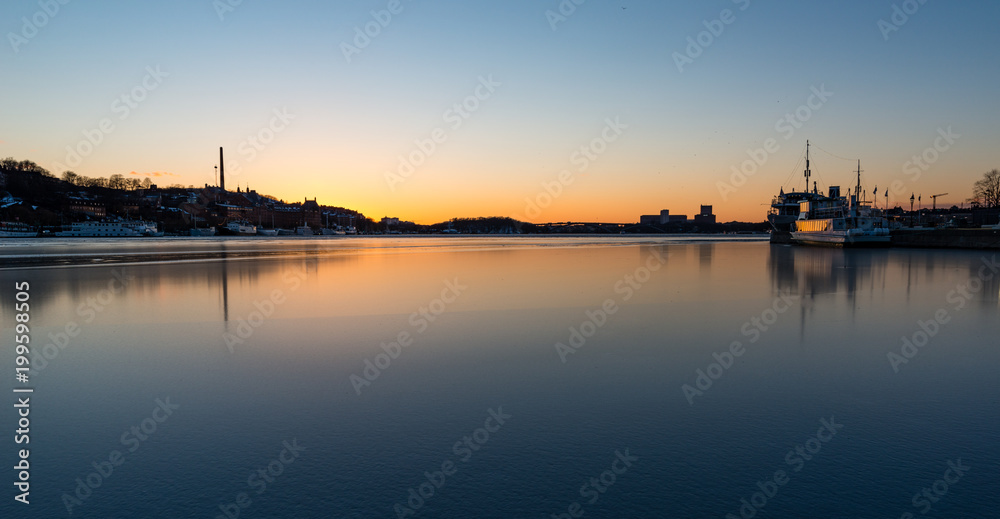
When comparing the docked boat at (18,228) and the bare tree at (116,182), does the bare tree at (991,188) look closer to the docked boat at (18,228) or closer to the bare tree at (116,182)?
the docked boat at (18,228)

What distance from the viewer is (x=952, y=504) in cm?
271

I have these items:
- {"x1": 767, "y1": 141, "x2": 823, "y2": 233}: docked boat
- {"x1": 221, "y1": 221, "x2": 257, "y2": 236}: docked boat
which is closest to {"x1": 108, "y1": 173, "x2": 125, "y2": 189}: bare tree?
{"x1": 221, "y1": 221, "x2": 257, "y2": 236}: docked boat

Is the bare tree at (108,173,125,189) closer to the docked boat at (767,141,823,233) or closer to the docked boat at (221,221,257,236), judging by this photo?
the docked boat at (221,221,257,236)

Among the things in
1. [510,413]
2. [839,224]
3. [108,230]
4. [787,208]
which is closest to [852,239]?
[839,224]

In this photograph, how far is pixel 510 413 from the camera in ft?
13.4

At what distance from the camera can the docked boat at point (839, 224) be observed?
3697 centimetres

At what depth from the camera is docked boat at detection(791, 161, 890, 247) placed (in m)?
37.0

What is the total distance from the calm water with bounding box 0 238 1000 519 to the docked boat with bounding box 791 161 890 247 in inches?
1293

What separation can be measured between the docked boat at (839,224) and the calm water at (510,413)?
Result: 32839 millimetres

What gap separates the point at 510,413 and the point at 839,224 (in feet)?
142

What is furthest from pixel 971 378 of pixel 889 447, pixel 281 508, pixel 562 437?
pixel 281 508

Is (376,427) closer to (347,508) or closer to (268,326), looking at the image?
(347,508)

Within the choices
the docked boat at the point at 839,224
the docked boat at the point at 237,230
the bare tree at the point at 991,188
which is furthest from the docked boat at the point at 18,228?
the bare tree at the point at 991,188

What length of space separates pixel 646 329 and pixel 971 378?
139 inches
